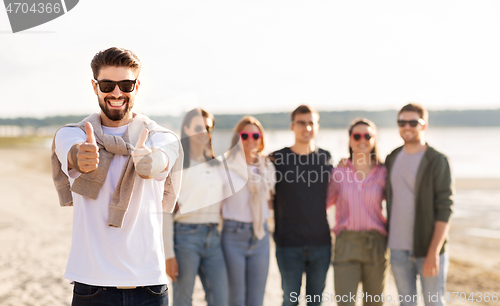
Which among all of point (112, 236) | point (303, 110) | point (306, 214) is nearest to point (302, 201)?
point (306, 214)

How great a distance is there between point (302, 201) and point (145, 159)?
2261 mm

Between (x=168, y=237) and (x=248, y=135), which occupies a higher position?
(x=248, y=135)

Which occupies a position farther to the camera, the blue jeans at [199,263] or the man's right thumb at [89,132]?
the blue jeans at [199,263]

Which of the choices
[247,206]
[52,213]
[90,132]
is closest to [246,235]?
[247,206]

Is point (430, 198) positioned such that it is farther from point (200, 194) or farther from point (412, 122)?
point (200, 194)

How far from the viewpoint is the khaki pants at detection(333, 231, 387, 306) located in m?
3.87

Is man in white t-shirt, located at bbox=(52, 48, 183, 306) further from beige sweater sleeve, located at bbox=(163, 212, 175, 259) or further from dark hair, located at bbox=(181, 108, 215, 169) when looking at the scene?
beige sweater sleeve, located at bbox=(163, 212, 175, 259)

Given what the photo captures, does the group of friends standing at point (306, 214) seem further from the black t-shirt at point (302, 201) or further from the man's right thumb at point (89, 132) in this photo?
the man's right thumb at point (89, 132)

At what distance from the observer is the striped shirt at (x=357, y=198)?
394cm

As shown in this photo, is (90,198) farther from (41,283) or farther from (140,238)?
(41,283)

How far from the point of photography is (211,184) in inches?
154

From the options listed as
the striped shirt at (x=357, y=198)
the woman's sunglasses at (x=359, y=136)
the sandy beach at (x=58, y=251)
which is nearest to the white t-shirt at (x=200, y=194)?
the striped shirt at (x=357, y=198)

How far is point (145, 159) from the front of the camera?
205 centimetres

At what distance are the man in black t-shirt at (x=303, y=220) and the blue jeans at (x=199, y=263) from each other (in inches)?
24.7
